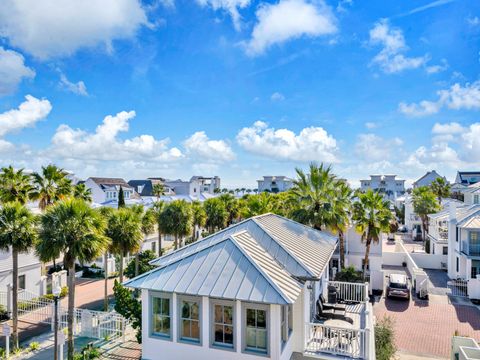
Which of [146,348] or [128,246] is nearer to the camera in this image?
[146,348]

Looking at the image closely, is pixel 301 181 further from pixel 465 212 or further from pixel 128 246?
pixel 465 212

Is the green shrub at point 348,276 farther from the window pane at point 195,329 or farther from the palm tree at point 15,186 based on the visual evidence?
the palm tree at point 15,186

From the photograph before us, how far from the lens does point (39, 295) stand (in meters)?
22.2

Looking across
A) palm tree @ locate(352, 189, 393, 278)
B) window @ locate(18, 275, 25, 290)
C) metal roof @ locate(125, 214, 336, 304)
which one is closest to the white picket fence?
window @ locate(18, 275, 25, 290)

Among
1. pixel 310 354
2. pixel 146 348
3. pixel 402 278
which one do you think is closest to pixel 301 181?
pixel 402 278

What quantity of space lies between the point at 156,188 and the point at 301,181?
189 feet

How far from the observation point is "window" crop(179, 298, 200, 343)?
1067cm

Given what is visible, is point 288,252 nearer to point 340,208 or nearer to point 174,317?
point 174,317

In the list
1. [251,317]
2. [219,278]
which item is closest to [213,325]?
[251,317]

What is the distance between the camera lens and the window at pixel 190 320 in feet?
35.0

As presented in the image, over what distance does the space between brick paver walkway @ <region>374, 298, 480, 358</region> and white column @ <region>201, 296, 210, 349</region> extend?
456 inches

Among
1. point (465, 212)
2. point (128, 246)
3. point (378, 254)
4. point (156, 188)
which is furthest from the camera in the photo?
point (156, 188)

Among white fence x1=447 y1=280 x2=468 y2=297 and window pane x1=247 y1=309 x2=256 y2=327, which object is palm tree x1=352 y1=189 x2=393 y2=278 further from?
window pane x1=247 y1=309 x2=256 y2=327

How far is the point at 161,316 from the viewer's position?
11.2m
